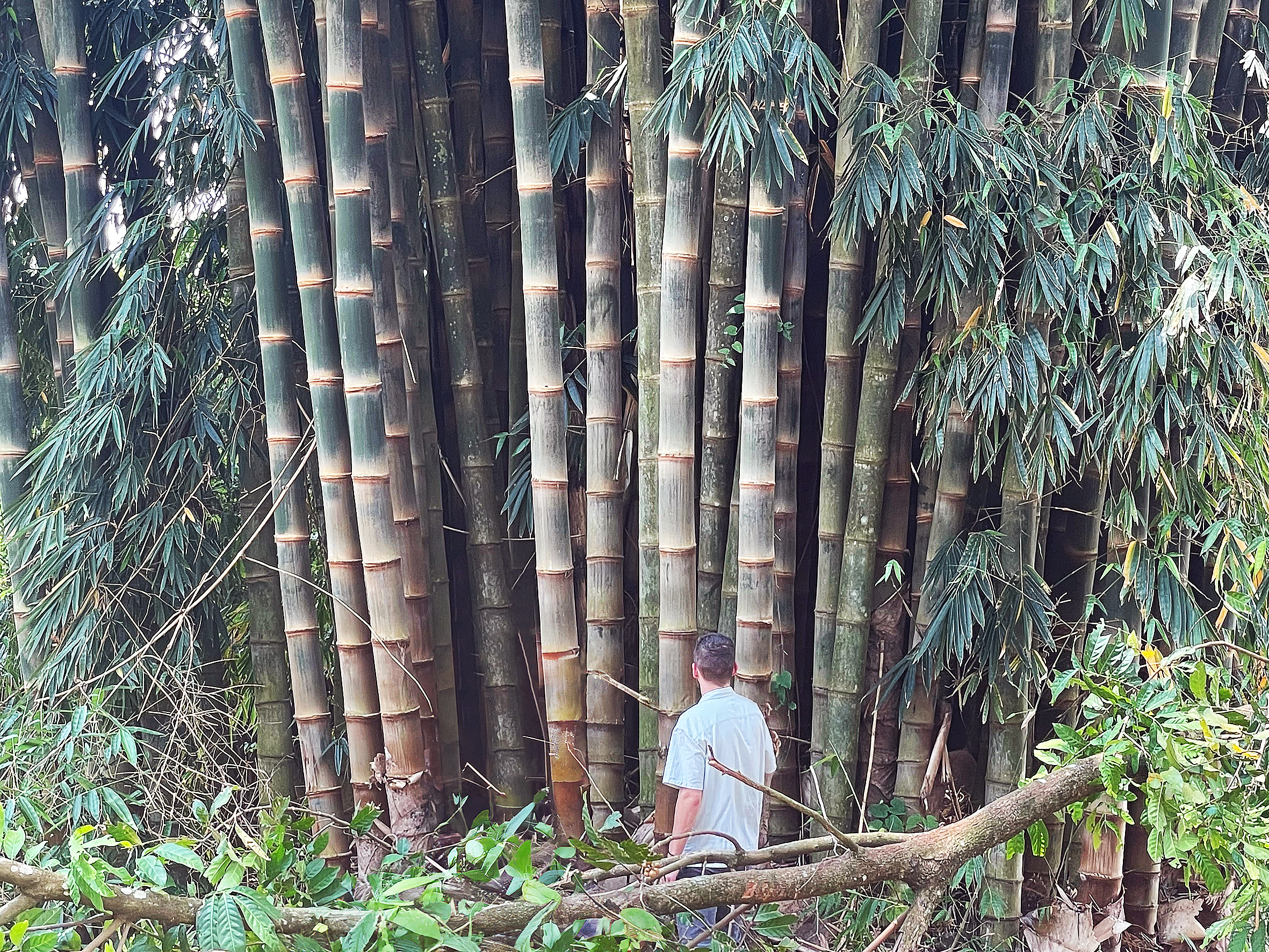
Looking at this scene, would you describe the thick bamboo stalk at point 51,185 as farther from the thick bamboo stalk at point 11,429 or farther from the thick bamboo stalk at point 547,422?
the thick bamboo stalk at point 547,422

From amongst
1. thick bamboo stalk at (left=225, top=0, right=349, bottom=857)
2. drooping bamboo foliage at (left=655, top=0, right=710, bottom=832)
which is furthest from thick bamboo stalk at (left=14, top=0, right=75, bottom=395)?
drooping bamboo foliage at (left=655, top=0, right=710, bottom=832)

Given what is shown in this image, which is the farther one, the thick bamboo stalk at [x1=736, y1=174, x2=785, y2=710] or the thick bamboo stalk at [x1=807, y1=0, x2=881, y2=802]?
the thick bamboo stalk at [x1=807, y1=0, x2=881, y2=802]

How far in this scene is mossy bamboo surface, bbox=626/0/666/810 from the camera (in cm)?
270

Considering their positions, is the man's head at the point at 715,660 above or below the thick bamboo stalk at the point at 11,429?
below

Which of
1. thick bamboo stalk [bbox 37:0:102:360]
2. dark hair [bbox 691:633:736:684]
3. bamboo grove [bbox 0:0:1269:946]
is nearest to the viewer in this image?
dark hair [bbox 691:633:736:684]

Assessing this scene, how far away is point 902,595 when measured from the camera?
2914 mm

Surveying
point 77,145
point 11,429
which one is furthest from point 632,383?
point 11,429

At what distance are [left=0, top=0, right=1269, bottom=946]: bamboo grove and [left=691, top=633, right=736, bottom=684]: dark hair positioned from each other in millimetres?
323

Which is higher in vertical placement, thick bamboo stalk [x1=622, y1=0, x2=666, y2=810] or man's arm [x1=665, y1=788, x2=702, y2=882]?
thick bamboo stalk [x1=622, y1=0, x2=666, y2=810]

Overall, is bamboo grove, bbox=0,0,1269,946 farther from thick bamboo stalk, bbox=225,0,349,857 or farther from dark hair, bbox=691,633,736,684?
dark hair, bbox=691,633,736,684

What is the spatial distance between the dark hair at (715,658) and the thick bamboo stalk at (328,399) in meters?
0.98

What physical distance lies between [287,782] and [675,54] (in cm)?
240

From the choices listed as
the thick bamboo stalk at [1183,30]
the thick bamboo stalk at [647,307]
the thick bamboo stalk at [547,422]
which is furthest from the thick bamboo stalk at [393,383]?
the thick bamboo stalk at [1183,30]

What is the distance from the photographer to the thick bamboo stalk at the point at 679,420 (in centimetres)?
262
